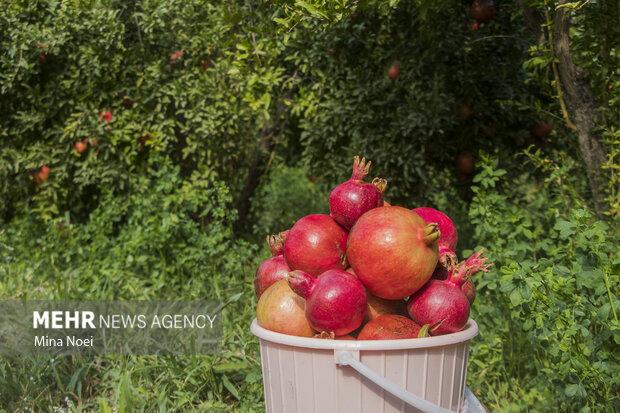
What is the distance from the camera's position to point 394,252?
6.42 ft

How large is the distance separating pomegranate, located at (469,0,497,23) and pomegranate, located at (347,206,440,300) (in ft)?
8.07

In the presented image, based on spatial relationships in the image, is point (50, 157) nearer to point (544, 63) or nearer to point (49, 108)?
point (49, 108)

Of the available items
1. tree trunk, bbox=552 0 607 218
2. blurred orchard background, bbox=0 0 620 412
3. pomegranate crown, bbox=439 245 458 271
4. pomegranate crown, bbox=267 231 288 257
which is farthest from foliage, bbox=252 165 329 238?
pomegranate crown, bbox=439 245 458 271

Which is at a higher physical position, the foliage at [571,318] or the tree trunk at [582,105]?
the tree trunk at [582,105]

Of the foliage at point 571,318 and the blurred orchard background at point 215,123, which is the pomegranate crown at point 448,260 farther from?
the blurred orchard background at point 215,123

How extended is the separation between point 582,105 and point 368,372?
1.98 m

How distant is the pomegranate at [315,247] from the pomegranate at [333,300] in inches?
3.0

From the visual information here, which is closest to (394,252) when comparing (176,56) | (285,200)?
(176,56)

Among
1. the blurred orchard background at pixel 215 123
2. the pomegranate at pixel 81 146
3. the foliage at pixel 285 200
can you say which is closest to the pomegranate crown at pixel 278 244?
the blurred orchard background at pixel 215 123

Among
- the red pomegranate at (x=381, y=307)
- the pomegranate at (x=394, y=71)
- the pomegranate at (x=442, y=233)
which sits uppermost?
the pomegranate at (x=394, y=71)

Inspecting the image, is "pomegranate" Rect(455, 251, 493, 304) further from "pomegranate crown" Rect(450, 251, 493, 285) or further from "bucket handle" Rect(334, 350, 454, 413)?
"bucket handle" Rect(334, 350, 454, 413)

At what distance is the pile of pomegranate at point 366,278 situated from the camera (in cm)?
196

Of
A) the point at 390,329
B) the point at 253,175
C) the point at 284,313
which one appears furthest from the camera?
the point at 253,175

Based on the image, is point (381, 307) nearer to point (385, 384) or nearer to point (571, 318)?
point (385, 384)
